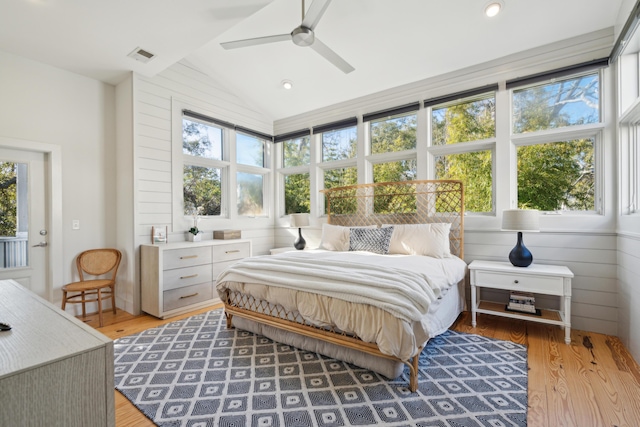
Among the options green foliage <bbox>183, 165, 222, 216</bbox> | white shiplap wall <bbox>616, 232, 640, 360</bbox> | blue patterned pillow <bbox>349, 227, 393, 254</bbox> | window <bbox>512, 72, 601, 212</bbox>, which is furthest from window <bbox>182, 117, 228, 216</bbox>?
white shiplap wall <bbox>616, 232, 640, 360</bbox>

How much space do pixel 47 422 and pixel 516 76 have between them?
4.43m

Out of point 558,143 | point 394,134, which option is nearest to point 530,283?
point 558,143

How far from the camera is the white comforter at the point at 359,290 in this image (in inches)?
73.6

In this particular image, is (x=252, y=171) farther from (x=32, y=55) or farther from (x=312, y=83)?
(x=32, y=55)

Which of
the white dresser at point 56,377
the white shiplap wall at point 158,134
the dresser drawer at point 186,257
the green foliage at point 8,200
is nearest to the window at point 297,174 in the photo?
the white shiplap wall at point 158,134

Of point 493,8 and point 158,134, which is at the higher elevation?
point 493,8

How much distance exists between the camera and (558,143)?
3.15 m

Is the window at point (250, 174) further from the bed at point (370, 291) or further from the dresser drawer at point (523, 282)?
the dresser drawer at point (523, 282)

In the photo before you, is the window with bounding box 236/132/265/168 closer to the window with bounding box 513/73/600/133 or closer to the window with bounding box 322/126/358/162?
the window with bounding box 322/126/358/162

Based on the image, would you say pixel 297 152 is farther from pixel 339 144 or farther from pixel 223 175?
pixel 223 175

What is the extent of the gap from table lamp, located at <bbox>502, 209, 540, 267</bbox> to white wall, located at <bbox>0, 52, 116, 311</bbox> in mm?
4614

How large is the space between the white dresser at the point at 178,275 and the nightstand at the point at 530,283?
3.12 metres

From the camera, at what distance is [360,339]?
6.85 ft

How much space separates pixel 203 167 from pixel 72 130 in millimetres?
1549
